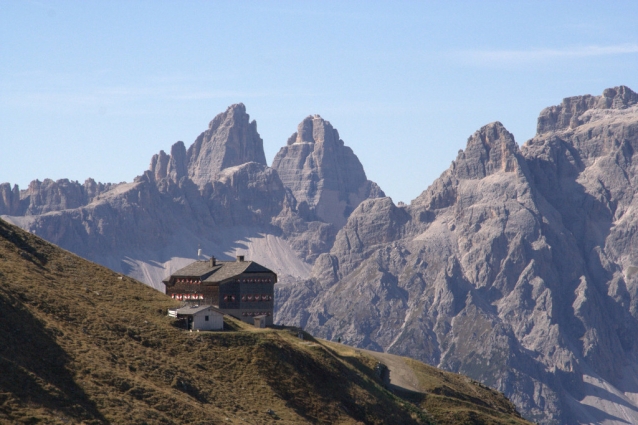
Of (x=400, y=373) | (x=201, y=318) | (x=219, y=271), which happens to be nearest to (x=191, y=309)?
(x=201, y=318)

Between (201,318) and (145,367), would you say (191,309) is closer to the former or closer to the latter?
(201,318)

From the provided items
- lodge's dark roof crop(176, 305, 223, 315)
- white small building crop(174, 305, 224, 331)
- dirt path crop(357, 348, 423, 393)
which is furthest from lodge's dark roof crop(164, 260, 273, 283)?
white small building crop(174, 305, 224, 331)

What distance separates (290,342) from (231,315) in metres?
20.3

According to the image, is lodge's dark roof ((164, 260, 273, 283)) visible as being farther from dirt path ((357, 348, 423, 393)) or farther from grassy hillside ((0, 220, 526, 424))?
dirt path ((357, 348, 423, 393))

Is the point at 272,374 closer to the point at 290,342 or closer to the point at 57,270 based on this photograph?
the point at 290,342

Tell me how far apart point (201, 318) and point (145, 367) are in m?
17.3

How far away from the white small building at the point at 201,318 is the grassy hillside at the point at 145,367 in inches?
85.6

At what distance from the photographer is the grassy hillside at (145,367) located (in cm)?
7900

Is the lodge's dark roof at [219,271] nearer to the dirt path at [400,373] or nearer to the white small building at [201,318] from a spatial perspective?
the dirt path at [400,373]

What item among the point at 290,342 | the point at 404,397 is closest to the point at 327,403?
the point at 290,342

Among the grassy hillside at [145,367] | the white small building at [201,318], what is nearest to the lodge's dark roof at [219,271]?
the grassy hillside at [145,367]

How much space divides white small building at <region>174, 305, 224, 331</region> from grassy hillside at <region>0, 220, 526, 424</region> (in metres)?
2.17

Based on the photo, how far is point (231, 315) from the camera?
13162cm

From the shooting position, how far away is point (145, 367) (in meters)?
91.2
